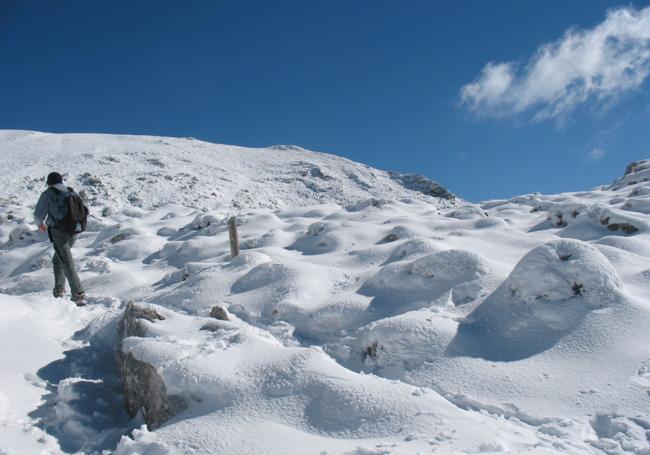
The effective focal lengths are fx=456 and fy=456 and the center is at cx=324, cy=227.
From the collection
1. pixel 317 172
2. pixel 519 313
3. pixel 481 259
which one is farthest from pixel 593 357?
pixel 317 172

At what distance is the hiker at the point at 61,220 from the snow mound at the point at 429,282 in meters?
4.30

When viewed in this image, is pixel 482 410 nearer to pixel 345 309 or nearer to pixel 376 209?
pixel 345 309

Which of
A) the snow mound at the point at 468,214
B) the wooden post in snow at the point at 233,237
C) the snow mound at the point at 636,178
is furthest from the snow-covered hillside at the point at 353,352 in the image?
the snow mound at the point at 636,178

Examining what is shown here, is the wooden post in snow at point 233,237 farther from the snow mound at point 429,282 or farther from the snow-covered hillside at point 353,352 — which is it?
the snow mound at point 429,282

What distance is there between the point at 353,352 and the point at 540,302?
2046mm

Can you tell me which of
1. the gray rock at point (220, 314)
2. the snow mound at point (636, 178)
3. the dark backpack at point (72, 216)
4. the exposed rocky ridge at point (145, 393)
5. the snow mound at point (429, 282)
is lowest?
the exposed rocky ridge at point (145, 393)

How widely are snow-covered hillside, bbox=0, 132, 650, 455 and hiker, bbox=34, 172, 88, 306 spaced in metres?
0.54

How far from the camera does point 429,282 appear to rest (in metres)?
5.98

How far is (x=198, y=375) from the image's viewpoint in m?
3.64

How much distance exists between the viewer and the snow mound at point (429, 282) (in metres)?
5.64

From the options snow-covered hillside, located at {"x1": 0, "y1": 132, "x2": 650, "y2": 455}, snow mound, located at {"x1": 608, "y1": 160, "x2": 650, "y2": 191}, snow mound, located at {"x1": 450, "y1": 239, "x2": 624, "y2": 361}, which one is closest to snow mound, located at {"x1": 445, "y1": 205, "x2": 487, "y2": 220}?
snow-covered hillside, located at {"x1": 0, "y1": 132, "x2": 650, "y2": 455}

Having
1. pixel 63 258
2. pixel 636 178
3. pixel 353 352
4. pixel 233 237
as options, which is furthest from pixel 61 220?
pixel 636 178

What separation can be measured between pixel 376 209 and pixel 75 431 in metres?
11.4

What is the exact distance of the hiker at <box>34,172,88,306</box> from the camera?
6.47 meters
